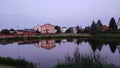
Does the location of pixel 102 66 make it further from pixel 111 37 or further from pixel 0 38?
pixel 0 38

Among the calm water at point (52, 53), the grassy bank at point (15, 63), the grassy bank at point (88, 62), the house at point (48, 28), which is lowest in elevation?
the calm water at point (52, 53)

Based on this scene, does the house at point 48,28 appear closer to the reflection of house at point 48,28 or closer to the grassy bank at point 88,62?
the reflection of house at point 48,28

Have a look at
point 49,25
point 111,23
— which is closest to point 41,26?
point 49,25

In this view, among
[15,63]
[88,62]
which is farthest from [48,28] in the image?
[88,62]

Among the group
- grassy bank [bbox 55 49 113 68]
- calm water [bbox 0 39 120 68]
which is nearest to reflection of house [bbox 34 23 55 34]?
calm water [bbox 0 39 120 68]

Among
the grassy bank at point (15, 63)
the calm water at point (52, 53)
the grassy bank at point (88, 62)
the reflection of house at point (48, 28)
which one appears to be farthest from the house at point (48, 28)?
the grassy bank at point (88, 62)

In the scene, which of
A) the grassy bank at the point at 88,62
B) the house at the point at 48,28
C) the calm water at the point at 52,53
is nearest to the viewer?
the grassy bank at the point at 88,62

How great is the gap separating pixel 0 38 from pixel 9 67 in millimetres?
49228

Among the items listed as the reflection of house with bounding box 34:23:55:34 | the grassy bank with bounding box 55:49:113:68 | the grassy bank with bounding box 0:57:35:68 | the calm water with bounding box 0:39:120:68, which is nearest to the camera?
the grassy bank with bounding box 55:49:113:68

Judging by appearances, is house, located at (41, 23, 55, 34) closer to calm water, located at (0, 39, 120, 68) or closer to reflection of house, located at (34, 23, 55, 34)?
reflection of house, located at (34, 23, 55, 34)

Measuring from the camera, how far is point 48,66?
64.6 ft

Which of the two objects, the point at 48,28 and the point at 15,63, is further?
the point at 48,28

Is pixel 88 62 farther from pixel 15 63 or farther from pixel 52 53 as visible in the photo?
pixel 52 53

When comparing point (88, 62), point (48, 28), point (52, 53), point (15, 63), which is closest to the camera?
point (88, 62)
